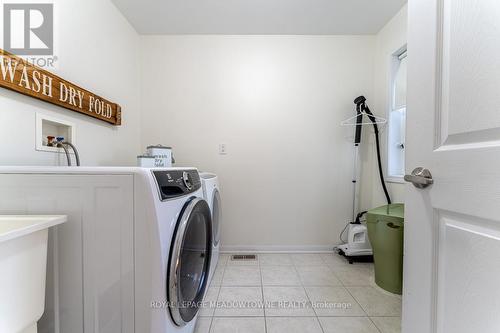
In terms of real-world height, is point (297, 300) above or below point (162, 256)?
below

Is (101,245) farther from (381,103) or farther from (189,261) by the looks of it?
(381,103)

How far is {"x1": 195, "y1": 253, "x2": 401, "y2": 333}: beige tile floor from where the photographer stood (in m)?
1.30

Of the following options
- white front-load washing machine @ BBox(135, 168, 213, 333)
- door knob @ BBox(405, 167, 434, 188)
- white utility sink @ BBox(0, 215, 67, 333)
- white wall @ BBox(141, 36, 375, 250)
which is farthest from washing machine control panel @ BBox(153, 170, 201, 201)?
white wall @ BBox(141, 36, 375, 250)

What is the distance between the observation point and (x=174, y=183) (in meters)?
0.93

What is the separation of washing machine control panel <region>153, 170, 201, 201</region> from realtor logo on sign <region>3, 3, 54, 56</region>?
1.11m

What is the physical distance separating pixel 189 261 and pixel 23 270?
62 cm

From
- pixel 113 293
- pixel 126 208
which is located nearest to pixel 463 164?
pixel 126 208

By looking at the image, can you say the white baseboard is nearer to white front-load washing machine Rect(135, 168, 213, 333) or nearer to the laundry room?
the laundry room

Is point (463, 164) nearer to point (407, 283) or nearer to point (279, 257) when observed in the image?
point (407, 283)

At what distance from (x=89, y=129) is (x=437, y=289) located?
2.09 meters

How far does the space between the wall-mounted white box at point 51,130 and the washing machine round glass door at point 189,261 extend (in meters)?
0.98

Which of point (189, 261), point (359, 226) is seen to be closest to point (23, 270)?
point (189, 261)

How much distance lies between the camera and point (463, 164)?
0.55 metres

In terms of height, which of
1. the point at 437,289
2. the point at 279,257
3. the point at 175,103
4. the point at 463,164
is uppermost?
the point at 175,103
